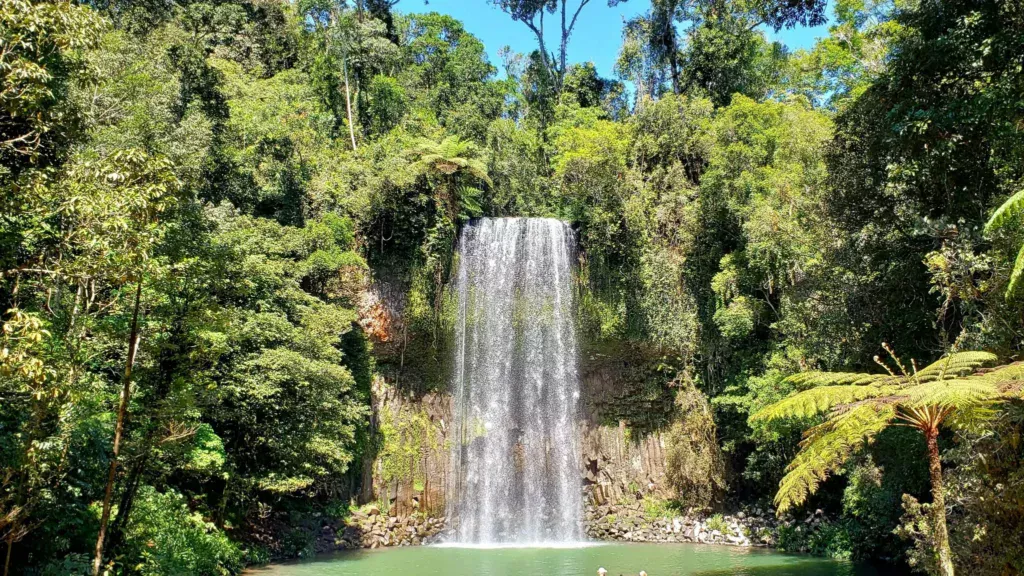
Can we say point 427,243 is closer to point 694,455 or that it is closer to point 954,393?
point 694,455

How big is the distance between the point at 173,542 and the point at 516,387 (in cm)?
1359

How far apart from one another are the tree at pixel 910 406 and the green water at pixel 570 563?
6914 millimetres

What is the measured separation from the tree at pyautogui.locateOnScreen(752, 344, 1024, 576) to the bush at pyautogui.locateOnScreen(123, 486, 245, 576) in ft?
29.9

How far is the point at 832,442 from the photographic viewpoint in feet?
26.6

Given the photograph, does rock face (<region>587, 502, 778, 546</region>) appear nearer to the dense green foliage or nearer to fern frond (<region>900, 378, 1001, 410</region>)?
the dense green foliage

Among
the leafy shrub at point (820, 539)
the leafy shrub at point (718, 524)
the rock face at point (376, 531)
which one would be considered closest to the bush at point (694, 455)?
the leafy shrub at point (718, 524)

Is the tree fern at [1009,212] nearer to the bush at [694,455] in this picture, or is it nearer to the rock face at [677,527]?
the rock face at [677,527]

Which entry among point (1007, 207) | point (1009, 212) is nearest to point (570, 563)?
point (1009, 212)

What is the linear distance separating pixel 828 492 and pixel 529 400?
9.72m

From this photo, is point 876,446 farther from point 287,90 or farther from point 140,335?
point 287,90

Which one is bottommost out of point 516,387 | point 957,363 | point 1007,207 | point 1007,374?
point 1007,374

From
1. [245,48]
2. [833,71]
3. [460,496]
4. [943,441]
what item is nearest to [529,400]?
[460,496]

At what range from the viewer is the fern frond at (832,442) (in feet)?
25.0

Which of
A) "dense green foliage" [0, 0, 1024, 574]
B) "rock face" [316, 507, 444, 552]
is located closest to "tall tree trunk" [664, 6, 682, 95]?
"dense green foliage" [0, 0, 1024, 574]
